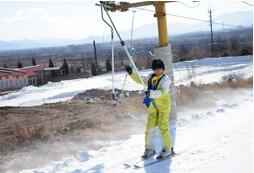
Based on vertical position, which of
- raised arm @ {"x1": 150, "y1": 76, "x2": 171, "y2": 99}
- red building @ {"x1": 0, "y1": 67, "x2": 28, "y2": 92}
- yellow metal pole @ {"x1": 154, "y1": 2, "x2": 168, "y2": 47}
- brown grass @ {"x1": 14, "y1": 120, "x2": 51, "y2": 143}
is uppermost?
yellow metal pole @ {"x1": 154, "y1": 2, "x2": 168, "y2": 47}

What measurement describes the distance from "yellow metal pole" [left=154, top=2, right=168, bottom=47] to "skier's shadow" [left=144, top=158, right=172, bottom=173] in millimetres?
3162

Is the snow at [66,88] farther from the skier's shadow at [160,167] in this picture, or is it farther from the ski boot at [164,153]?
the skier's shadow at [160,167]

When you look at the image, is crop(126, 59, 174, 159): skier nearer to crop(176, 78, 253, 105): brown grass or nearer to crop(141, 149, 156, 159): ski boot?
crop(141, 149, 156, 159): ski boot

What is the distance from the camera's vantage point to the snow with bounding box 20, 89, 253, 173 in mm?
5152

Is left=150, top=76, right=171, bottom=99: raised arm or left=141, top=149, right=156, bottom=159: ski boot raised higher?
left=150, top=76, right=171, bottom=99: raised arm

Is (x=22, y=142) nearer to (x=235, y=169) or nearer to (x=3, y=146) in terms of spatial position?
(x=3, y=146)

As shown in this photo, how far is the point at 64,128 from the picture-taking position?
7547 millimetres

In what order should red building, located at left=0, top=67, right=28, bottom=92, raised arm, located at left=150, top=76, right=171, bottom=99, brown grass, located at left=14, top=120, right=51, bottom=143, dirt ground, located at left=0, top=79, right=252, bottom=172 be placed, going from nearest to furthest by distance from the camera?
raised arm, located at left=150, top=76, right=171, bottom=99 → dirt ground, located at left=0, top=79, right=252, bottom=172 → brown grass, located at left=14, top=120, right=51, bottom=143 → red building, located at left=0, top=67, right=28, bottom=92

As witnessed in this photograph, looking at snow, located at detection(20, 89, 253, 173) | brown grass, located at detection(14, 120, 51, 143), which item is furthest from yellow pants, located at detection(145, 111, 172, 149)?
brown grass, located at detection(14, 120, 51, 143)

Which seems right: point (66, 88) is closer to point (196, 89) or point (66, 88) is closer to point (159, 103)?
point (196, 89)

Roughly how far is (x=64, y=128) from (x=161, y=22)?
115 inches

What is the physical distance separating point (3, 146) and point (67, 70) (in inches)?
2043

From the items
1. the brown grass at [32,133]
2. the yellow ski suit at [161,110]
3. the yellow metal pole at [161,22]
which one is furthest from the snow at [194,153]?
the yellow metal pole at [161,22]

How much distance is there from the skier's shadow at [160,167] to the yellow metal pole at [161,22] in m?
3.16
